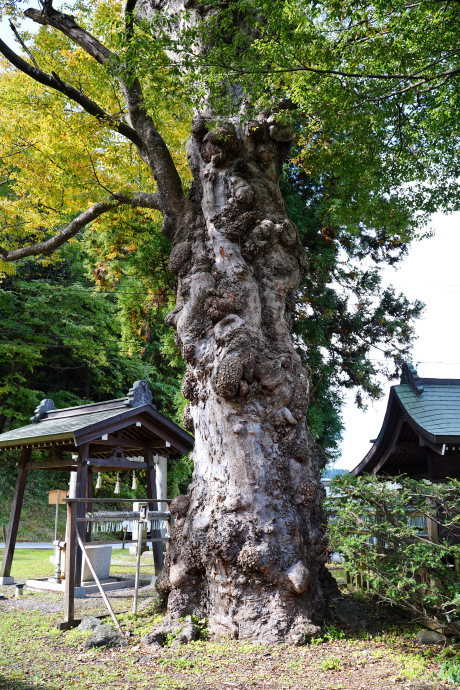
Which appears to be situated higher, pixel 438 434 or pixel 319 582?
pixel 438 434

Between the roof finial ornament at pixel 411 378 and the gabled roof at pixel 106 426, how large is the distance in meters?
4.63

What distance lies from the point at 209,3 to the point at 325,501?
279 inches

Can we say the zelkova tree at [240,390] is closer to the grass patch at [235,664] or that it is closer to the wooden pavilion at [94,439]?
the grass patch at [235,664]

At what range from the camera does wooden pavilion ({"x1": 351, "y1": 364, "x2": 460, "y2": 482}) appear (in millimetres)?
8805

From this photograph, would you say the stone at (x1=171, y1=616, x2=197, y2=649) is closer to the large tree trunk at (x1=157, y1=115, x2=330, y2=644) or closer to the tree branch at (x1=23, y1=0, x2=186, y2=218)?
the large tree trunk at (x1=157, y1=115, x2=330, y2=644)

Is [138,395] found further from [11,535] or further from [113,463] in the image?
[11,535]

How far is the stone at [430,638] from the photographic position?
5.08 metres

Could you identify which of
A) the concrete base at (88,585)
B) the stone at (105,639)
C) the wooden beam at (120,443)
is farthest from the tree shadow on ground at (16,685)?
the wooden beam at (120,443)

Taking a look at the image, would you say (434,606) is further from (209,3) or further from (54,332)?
(54,332)

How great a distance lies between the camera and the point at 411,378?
407 inches

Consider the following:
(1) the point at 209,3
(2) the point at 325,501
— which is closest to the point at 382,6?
(1) the point at 209,3

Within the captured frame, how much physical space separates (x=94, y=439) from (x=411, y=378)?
6311mm

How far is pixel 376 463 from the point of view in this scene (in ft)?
35.9

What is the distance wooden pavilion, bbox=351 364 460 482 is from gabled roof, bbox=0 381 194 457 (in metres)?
4.07
